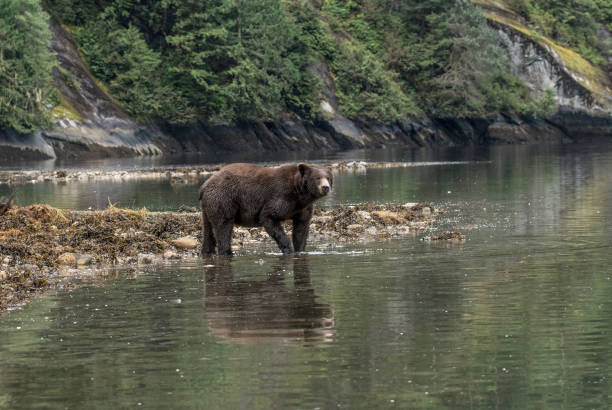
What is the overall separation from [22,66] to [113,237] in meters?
60.3

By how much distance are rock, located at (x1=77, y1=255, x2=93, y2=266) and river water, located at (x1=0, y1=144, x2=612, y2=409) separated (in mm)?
1127

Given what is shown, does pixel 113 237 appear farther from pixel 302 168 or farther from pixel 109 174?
pixel 109 174

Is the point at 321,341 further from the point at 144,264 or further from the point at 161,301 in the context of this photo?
the point at 144,264

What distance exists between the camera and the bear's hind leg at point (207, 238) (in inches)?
907

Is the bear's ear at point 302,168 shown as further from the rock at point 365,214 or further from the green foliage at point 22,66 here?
the green foliage at point 22,66

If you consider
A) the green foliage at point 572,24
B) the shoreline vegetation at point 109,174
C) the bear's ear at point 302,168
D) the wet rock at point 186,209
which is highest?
the green foliage at point 572,24

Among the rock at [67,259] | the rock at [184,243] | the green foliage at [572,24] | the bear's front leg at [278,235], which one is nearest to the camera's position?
the rock at [67,259]

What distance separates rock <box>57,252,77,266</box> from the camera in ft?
69.5

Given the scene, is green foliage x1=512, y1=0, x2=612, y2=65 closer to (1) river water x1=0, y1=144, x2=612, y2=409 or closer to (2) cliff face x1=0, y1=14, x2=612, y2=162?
(2) cliff face x1=0, y1=14, x2=612, y2=162

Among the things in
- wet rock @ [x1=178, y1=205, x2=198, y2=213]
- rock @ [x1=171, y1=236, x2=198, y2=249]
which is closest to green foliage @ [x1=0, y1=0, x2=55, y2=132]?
wet rock @ [x1=178, y1=205, x2=198, y2=213]

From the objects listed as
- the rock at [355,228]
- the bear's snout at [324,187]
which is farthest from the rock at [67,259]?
the rock at [355,228]

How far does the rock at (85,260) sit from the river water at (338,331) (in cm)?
113

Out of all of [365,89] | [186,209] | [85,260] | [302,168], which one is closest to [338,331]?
[302,168]

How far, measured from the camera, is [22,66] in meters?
80.4
